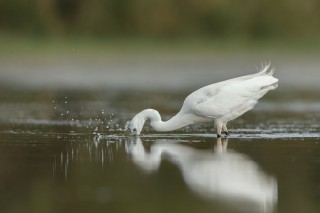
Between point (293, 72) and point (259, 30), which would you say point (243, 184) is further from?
point (259, 30)

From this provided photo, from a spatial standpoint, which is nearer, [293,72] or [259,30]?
[293,72]

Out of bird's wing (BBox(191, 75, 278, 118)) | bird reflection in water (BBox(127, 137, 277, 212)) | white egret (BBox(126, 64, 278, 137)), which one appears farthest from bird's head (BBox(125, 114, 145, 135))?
bird's wing (BBox(191, 75, 278, 118))

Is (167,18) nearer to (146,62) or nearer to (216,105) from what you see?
(146,62)

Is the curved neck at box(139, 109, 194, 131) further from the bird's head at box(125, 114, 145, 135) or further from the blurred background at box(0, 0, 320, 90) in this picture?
the blurred background at box(0, 0, 320, 90)

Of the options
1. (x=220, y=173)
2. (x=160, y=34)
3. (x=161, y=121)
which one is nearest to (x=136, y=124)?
(x=161, y=121)

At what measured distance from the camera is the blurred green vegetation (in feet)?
137

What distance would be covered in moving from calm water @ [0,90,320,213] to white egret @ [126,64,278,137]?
0.79 ft

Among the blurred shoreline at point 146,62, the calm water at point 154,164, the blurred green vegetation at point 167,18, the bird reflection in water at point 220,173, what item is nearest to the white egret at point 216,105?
the calm water at point 154,164

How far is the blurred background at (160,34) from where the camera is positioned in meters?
37.8

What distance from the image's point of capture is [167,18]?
4259cm

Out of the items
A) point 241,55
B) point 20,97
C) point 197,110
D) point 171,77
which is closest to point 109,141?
point 197,110

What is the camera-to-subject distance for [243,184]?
33.3 ft

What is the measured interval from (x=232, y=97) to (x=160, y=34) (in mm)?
27503

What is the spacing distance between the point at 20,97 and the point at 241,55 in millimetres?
17598
